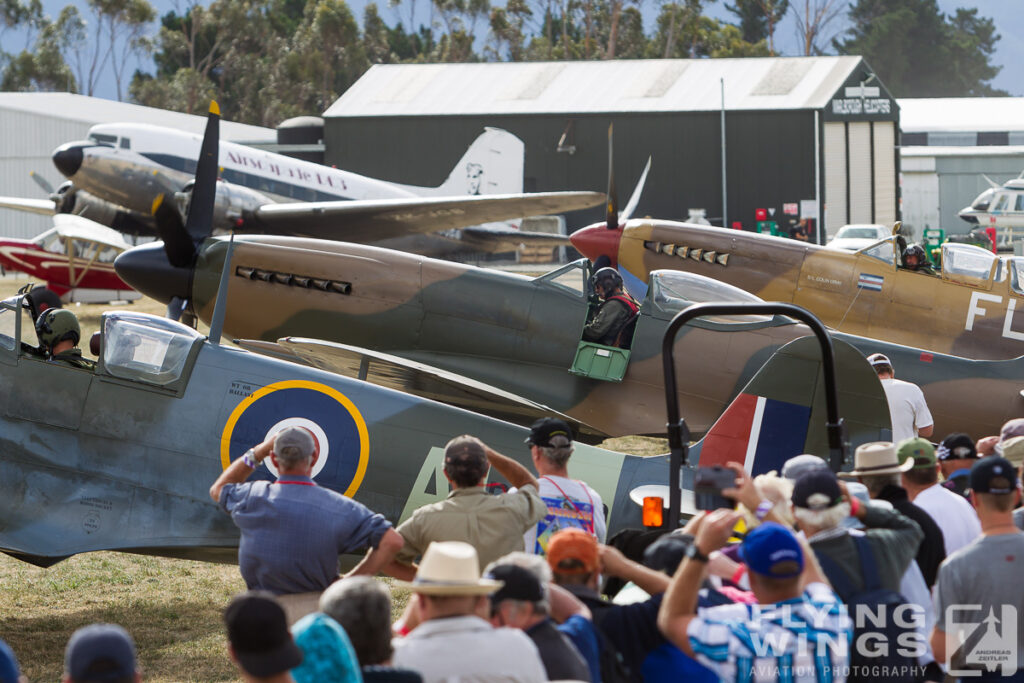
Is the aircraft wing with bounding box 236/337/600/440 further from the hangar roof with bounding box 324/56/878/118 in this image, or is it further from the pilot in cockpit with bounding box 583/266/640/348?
the hangar roof with bounding box 324/56/878/118

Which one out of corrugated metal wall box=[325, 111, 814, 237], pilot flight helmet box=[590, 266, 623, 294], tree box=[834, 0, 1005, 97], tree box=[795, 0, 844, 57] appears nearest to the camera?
pilot flight helmet box=[590, 266, 623, 294]

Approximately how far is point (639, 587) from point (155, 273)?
26.9 feet

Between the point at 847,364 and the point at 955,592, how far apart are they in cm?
229

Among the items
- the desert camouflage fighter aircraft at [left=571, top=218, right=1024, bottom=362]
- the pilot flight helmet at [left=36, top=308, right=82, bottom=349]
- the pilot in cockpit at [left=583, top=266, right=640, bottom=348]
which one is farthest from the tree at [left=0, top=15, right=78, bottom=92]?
the pilot flight helmet at [left=36, top=308, right=82, bottom=349]

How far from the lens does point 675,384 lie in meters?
4.24

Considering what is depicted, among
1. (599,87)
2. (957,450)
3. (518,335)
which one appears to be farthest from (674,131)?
(957,450)

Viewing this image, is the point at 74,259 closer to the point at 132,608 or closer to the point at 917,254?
the point at 917,254

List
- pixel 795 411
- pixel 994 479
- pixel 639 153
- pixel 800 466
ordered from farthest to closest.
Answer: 1. pixel 639 153
2. pixel 795 411
3. pixel 800 466
4. pixel 994 479

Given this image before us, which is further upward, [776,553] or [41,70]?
[41,70]

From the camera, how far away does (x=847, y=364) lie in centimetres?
593

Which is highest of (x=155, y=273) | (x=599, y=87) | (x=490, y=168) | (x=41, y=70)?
(x=41, y=70)

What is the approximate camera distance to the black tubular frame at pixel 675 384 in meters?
4.26

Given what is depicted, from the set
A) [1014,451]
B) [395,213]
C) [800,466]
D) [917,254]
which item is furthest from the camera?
[395,213]

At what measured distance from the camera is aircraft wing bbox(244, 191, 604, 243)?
2161 centimetres
